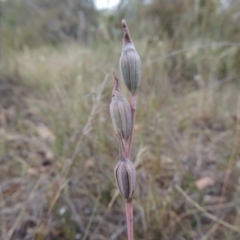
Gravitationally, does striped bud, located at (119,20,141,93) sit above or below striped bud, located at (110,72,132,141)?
above

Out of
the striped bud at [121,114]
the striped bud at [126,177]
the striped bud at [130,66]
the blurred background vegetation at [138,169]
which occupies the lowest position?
the blurred background vegetation at [138,169]

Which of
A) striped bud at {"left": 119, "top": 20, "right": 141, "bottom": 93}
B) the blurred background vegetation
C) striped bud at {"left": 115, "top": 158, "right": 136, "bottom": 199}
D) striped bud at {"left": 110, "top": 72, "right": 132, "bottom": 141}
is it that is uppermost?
striped bud at {"left": 119, "top": 20, "right": 141, "bottom": 93}

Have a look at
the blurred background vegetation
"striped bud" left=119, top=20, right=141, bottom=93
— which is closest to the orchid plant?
"striped bud" left=119, top=20, right=141, bottom=93

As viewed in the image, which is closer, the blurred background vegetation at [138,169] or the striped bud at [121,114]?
the striped bud at [121,114]

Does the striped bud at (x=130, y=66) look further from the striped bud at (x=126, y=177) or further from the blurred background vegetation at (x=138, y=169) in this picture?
the blurred background vegetation at (x=138, y=169)

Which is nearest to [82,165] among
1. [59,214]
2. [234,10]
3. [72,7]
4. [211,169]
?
[59,214]

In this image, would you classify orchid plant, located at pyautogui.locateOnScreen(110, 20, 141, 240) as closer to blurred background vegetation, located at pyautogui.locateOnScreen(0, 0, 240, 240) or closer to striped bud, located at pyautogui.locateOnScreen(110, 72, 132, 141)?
striped bud, located at pyautogui.locateOnScreen(110, 72, 132, 141)

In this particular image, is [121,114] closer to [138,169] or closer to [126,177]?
[126,177]

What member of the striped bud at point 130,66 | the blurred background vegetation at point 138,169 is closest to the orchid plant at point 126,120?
the striped bud at point 130,66

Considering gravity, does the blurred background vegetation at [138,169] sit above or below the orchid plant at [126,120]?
below
